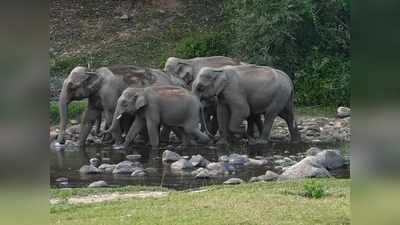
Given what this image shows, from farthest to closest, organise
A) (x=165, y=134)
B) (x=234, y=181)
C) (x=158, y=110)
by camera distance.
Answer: (x=165, y=134), (x=158, y=110), (x=234, y=181)

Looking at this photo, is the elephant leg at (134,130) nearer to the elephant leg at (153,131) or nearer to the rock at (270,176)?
the elephant leg at (153,131)

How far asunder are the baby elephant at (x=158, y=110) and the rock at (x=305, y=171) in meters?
4.59

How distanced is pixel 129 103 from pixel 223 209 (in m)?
7.80

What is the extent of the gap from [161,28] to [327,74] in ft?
23.6

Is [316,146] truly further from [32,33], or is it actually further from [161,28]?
[32,33]

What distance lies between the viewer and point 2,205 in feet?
6.03

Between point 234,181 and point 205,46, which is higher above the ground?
point 234,181

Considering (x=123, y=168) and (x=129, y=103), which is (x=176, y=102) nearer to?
A: (x=129, y=103)

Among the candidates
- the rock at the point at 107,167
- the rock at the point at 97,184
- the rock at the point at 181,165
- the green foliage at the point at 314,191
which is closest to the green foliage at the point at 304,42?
the rock at the point at 181,165

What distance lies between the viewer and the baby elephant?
15.8 metres

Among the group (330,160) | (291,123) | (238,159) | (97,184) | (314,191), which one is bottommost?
(291,123)

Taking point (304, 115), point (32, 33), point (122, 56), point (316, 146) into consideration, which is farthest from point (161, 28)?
point (32, 33)

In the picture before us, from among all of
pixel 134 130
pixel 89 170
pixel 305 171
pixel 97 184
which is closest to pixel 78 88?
pixel 134 130

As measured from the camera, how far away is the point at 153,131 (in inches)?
622
